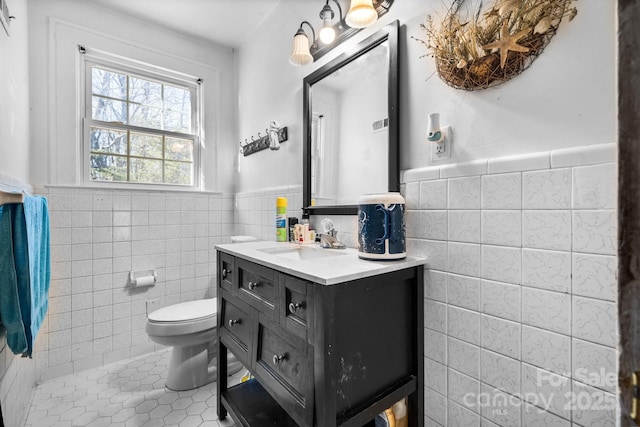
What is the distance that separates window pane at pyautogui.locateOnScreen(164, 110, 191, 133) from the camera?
239cm

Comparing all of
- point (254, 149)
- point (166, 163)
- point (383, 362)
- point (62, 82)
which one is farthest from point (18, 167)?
point (383, 362)

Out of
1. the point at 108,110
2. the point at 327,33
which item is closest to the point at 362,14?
the point at 327,33

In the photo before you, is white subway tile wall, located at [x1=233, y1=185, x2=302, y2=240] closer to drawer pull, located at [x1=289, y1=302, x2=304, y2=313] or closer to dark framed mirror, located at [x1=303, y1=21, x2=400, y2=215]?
dark framed mirror, located at [x1=303, y1=21, x2=400, y2=215]

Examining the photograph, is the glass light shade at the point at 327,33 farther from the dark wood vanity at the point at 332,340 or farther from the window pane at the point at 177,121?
the window pane at the point at 177,121

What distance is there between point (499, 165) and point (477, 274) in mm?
361

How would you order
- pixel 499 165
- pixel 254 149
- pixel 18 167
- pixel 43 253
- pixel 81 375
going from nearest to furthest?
1. pixel 499 165
2. pixel 43 253
3. pixel 18 167
4. pixel 81 375
5. pixel 254 149

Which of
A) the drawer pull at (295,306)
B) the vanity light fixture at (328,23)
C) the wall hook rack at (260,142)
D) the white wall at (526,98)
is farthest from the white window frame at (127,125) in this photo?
the drawer pull at (295,306)

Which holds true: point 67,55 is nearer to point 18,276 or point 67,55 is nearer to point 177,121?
point 177,121

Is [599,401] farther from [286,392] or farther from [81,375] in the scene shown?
[81,375]

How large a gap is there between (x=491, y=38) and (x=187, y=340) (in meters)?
2.01

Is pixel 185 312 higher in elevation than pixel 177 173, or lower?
lower

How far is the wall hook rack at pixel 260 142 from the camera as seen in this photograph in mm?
1924

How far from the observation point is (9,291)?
94 centimetres

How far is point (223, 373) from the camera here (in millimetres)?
1441
